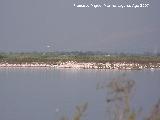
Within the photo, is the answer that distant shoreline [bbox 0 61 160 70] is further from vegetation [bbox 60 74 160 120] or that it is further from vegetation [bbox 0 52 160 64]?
vegetation [bbox 60 74 160 120]

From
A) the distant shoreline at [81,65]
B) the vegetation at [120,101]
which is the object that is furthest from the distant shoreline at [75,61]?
the vegetation at [120,101]

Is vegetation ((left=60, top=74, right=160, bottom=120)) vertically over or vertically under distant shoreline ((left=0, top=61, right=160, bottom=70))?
→ over

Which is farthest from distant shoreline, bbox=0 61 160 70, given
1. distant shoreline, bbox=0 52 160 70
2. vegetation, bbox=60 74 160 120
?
vegetation, bbox=60 74 160 120

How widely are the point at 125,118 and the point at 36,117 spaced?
32.7 feet

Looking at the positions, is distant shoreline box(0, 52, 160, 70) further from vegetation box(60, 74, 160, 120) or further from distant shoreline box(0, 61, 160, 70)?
vegetation box(60, 74, 160, 120)

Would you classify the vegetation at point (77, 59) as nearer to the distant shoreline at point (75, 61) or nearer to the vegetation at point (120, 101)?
the distant shoreline at point (75, 61)

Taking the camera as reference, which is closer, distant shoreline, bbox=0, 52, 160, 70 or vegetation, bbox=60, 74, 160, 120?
vegetation, bbox=60, 74, 160, 120

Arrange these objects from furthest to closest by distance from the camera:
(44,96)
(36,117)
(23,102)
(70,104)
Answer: (44,96) → (23,102) → (70,104) → (36,117)

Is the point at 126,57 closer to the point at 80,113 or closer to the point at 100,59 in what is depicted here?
the point at 100,59

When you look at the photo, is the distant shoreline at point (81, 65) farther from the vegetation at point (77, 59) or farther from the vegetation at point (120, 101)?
the vegetation at point (120, 101)

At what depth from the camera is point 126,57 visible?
58531 millimetres

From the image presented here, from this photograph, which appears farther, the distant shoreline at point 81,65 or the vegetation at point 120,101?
the distant shoreline at point 81,65

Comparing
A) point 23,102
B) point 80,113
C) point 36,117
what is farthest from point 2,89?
point 80,113

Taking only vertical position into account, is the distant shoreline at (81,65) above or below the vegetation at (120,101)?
below
